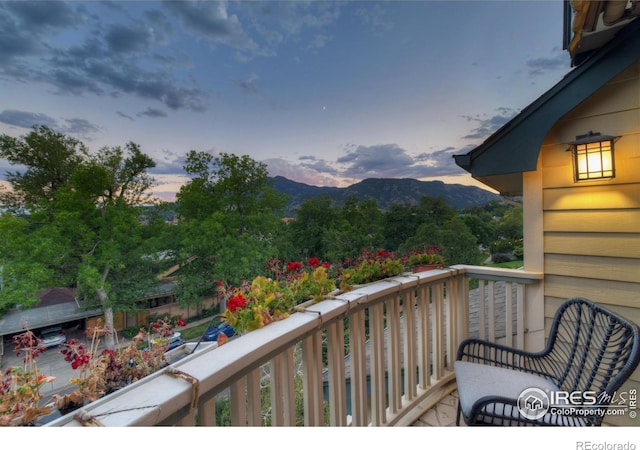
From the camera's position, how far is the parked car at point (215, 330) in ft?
3.47

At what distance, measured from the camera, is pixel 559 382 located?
135 centimetres

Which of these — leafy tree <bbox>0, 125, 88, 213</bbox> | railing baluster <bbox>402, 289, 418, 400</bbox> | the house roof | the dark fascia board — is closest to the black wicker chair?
railing baluster <bbox>402, 289, 418, 400</bbox>

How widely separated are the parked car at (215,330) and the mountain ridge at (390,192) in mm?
1487

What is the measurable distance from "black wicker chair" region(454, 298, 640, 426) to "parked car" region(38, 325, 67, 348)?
153 centimetres

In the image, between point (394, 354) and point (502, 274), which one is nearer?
point (394, 354)

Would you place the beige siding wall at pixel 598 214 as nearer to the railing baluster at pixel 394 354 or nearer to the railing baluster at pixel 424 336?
the railing baluster at pixel 424 336

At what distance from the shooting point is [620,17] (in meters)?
1.31

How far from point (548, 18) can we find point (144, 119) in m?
3.08

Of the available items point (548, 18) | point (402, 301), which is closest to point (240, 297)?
point (402, 301)

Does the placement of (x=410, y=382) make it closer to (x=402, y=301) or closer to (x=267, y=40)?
(x=402, y=301)

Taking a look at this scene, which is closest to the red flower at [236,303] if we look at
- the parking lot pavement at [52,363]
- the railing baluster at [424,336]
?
the parking lot pavement at [52,363]

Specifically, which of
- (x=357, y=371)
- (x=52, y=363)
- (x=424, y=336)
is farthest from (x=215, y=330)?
(x=424, y=336)

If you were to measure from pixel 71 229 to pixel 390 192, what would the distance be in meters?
2.60

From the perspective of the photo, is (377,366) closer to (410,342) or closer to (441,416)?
(410,342)
